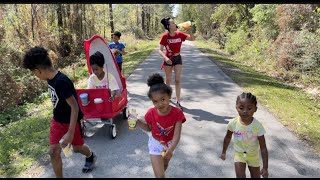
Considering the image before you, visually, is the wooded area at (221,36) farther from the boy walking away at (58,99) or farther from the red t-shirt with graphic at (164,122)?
the red t-shirt with graphic at (164,122)

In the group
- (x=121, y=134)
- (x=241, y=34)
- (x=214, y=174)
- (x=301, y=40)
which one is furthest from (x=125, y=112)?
(x=241, y=34)

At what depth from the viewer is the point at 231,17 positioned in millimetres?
26609

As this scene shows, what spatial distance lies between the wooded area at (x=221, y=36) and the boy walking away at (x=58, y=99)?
7.15 m

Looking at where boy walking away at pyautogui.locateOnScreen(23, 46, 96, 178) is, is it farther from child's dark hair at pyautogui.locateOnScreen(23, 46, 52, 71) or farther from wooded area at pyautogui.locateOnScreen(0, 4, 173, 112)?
wooded area at pyautogui.locateOnScreen(0, 4, 173, 112)

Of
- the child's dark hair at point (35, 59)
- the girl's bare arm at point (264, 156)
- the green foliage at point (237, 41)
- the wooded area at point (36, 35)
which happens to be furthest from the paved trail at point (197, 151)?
the green foliage at point (237, 41)

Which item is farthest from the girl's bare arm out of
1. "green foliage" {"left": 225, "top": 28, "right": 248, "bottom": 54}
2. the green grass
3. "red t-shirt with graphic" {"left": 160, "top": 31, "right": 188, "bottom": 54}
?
"green foliage" {"left": 225, "top": 28, "right": 248, "bottom": 54}

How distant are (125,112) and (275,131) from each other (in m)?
2.82

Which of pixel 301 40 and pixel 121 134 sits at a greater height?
pixel 301 40

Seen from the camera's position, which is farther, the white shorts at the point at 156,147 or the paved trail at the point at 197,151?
the paved trail at the point at 197,151

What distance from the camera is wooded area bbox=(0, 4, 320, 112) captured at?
36.4 feet

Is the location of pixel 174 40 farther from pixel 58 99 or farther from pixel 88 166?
pixel 58 99

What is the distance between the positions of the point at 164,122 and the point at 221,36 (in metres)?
27.0

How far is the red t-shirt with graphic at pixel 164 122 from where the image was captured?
10.9ft

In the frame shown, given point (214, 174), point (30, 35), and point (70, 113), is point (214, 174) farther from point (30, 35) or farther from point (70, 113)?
point (30, 35)
